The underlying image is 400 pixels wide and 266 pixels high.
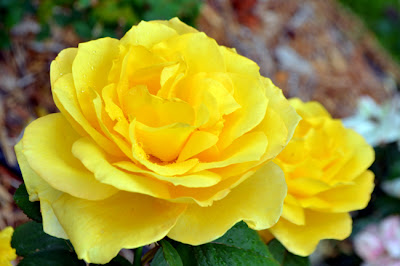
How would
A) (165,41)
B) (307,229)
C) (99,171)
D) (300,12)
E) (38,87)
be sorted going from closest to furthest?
(99,171), (165,41), (307,229), (38,87), (300,12)

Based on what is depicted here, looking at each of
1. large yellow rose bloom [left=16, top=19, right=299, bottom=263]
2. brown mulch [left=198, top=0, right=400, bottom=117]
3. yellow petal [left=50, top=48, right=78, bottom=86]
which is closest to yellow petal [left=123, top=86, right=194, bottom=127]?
large yellow rose bloom [left=16, top=19, right=299, bottom=263]

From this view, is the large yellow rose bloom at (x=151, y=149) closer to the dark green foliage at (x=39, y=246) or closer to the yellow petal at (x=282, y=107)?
the yellow petal at (x=282, y=107)

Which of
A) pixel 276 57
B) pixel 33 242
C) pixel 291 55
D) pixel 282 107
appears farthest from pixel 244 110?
pixel 291 55

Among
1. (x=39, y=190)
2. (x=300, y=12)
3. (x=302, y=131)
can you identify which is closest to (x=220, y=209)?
(x=39, y=190)

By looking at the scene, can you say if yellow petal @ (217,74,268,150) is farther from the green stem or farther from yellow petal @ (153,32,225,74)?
the green stem

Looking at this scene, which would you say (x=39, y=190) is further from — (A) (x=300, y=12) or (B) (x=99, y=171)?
(A) (x=300, y=12)

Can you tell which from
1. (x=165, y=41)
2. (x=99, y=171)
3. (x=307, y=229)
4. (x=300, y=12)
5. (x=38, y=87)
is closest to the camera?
(x=99, y=171)

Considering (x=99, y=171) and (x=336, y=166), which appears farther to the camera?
(x=336, y=166)

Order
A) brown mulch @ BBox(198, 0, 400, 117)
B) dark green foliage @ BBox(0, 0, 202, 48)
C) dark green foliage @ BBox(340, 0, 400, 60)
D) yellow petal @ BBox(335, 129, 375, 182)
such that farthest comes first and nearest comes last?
dark green foliage @ BBox(340, 0, 400, 60) < brown mulch @ BBox(198, 0, 400, 117) < dark green foliage @ BBox(0, 0, 202, 48) < yellow petal @ BBox(335, 129, 375, 182)
